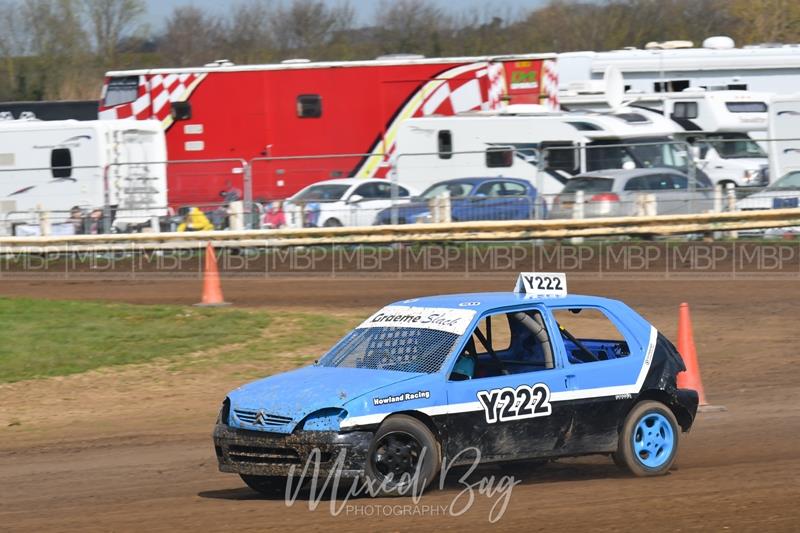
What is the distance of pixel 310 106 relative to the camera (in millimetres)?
28156

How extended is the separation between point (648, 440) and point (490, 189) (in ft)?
47.6

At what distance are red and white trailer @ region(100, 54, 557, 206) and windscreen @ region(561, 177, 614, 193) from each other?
5537 millimetres

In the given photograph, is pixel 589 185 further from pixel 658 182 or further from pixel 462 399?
pixel 462 399

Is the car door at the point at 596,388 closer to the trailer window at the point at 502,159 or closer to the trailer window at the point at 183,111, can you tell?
the trailer window at the point at 502,159

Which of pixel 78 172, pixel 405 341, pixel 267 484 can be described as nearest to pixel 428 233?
pixel 78 172

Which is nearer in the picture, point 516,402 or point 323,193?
point 516,402

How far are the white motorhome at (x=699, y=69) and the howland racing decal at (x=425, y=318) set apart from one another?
78.8ft

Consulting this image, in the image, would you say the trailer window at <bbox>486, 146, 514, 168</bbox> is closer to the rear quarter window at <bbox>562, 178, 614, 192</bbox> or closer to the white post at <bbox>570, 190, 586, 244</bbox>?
the rear quarter window at <bbox>562, 178, 614, 192</bbox>

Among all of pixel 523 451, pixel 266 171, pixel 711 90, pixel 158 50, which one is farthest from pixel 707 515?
pixel 158 50

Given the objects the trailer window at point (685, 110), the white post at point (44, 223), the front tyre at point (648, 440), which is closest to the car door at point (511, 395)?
the front tyre at point (648, 440)

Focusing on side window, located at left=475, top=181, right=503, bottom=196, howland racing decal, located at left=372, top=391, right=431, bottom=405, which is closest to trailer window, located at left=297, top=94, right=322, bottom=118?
side window, located at left=475, top=181, right=503, bottom=196

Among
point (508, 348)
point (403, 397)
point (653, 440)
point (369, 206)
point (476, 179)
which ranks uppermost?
point (476, 179)

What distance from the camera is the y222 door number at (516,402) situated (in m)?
7.79

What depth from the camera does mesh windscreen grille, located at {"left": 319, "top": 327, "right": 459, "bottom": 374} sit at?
7.89 meters
